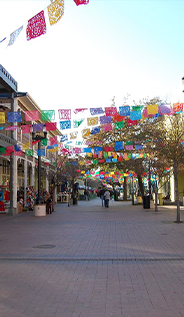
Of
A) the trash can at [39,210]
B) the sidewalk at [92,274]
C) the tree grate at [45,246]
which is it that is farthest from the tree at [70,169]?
the tree grate at [45,246]

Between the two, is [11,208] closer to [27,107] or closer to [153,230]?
[27,107]

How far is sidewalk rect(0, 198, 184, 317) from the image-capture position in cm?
562

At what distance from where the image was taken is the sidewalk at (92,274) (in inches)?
221

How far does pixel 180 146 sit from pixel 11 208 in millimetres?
11332

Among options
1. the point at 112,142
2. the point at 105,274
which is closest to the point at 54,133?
the point at 112,142

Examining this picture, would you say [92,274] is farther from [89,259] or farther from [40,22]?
[40,22]

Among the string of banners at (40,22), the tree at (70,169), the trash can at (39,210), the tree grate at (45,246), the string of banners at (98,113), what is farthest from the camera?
the tree at (70,169)

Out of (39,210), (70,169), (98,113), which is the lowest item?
(39,210)

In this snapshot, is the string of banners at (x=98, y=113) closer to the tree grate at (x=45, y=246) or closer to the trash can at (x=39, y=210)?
the trash can at (x=39, y=210)

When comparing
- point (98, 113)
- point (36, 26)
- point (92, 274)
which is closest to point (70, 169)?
point (98, 113)

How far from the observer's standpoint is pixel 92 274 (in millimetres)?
7898

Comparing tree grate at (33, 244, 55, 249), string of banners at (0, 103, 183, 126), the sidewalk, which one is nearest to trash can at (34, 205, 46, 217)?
string of banners at (0, 103, 183, 126)

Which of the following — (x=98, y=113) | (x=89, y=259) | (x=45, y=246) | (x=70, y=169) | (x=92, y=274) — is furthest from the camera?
(x=70, y=169)

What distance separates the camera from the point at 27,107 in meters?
28.6
